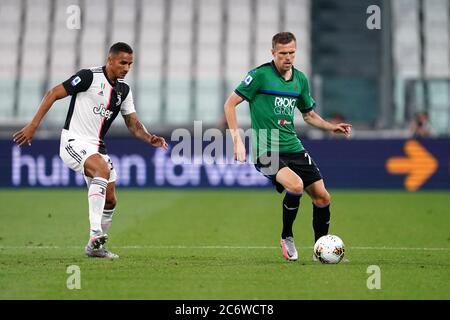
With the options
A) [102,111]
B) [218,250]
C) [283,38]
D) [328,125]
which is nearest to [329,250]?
[328,125]

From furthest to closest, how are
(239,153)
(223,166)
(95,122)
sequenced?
(223,166), (95,122), (239,153)

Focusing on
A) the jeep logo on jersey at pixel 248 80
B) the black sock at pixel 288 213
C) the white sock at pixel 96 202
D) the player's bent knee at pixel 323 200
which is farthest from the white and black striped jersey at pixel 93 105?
the player's bent knee at pixel 323 200

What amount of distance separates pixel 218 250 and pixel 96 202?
1.66 m

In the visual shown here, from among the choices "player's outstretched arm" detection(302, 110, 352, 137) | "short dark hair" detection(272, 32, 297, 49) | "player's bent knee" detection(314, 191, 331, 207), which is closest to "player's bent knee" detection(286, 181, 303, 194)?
"player's bent knee" detection(314, 191, 331, 207)

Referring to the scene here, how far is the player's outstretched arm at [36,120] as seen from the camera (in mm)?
9055

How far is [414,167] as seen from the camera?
69.5ft

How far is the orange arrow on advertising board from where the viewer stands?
2097 centimetres

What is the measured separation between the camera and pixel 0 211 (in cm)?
1561

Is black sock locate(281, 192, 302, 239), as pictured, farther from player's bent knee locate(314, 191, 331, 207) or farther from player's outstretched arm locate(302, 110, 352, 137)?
player's outstretched arm locate(302, 110, 352, 137)

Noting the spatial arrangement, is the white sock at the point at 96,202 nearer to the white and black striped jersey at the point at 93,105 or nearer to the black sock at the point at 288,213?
the white and black striped jersey at the point at 93,105

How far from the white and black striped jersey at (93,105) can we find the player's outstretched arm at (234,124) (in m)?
1.24

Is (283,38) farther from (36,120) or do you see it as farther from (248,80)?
(36,120)

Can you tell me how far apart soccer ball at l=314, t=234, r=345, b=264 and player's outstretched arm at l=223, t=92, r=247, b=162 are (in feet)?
3.75

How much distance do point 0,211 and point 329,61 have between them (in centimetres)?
1705
